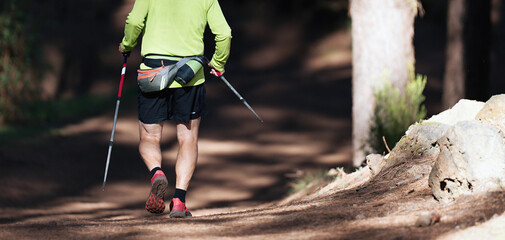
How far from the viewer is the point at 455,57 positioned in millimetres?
13836

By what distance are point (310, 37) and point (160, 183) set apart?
17760 mm

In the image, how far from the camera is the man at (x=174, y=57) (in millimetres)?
6105

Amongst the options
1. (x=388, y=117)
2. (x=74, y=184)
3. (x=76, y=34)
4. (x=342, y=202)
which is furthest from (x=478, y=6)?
(x=76, y=34)

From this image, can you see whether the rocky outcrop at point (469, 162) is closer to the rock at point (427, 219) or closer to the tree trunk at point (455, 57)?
the rock at point (427, 219)

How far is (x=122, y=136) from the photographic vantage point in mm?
14352

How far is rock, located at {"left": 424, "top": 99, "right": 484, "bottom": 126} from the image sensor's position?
21.3 feet

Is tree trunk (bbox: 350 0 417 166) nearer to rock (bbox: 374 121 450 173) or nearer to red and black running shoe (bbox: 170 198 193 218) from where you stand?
rock (bbox: 374 121 450 173)

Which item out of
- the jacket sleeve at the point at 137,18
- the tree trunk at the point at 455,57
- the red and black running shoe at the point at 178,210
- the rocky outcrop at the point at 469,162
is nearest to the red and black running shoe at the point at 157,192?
the red and black running shoe at the point at 178,210

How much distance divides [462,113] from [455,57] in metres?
7.62

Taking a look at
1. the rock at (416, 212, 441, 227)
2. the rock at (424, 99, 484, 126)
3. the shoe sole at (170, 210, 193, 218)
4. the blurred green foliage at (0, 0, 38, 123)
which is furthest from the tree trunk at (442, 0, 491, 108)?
the rock at (416, 212, 441, 227)

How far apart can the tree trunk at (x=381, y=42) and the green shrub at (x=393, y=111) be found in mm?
145

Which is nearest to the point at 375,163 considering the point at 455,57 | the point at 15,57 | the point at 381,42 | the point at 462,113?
the point at 462,113

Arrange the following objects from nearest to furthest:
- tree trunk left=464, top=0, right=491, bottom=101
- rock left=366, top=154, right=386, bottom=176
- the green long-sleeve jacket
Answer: the green long-sleeve jacket, rock left=366, top=154, right=386, bottom=176, tree trunk left=464, top=0, right=491, bottom=101

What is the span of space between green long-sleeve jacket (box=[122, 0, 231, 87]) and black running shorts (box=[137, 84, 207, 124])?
0.37ft
